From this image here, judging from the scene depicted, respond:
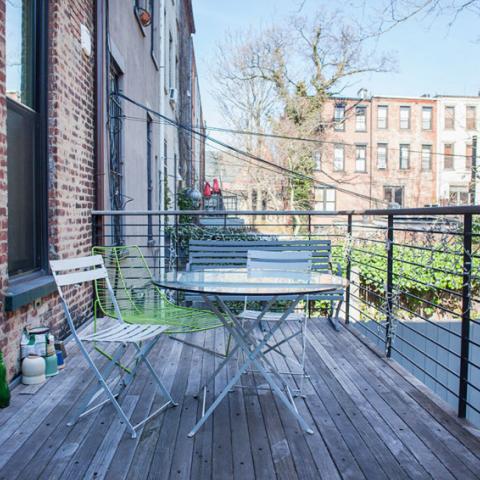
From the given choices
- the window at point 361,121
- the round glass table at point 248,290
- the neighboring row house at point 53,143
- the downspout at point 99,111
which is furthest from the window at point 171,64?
the window at point 361,121

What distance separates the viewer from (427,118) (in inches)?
1205

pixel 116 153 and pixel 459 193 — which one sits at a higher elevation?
pixel 459 193

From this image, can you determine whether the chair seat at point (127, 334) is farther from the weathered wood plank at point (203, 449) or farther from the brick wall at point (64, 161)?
the brick wall at point (64, 161)

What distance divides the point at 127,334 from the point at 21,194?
57.7 inches

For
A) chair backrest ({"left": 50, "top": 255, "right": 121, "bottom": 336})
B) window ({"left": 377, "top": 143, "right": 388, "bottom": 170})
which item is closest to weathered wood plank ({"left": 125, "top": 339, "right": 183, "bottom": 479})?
chair backrest ({"left": 50, "top": 255, "right": 121, "bottom": 336})

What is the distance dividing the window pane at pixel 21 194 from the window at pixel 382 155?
27.6m

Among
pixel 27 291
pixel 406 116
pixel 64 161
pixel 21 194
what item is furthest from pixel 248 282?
pixel 406 116

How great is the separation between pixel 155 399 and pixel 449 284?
7.24 m

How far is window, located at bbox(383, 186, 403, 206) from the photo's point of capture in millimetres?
29469

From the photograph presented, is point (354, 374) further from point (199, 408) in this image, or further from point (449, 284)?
point (449, 284)

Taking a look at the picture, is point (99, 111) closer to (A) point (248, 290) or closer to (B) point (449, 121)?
(A) point (248, 290)

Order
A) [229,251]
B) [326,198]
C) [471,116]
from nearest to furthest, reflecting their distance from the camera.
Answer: [229,251]
[326,198]
[471,116]

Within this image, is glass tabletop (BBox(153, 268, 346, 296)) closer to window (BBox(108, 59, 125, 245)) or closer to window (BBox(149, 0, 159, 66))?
window (BBox(108, 59, 125, 245))

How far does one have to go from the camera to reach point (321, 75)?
21.2 metres
